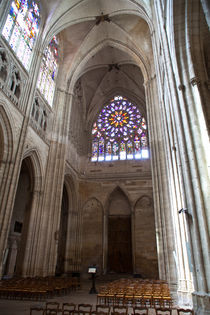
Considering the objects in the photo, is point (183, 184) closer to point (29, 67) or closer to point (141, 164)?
point (29, 67)

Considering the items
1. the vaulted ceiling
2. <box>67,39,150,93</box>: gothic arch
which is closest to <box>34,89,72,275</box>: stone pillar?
<box>67,39,150,93</box>: gothic arch

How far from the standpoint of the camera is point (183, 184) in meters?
6.19

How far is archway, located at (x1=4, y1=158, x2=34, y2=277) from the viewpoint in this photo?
13.0 meters

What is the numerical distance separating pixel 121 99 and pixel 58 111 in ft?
31.2

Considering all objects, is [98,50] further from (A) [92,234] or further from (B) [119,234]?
(B) [119,234]

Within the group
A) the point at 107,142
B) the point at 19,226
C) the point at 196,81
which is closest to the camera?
the point at 196,81

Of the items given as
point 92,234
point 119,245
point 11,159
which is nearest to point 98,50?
point 11,159

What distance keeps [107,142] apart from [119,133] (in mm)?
1484

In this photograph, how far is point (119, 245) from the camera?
19.6 metres

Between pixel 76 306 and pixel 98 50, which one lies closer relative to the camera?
pixel 76 306

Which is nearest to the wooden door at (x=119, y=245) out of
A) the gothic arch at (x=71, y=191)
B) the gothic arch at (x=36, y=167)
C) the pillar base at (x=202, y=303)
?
the gothic arch at (x=71, y=191)

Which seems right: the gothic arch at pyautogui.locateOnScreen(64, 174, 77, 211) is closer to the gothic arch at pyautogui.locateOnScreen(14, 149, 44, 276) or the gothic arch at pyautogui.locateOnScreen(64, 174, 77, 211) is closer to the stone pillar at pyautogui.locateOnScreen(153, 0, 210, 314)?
the gothic arch at pyautogui.locateOnScreen(14, 149, 44, 276)

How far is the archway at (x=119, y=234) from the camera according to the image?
18922 millimetres

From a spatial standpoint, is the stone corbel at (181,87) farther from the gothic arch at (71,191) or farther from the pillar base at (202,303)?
the gothic arch at (71,191)
